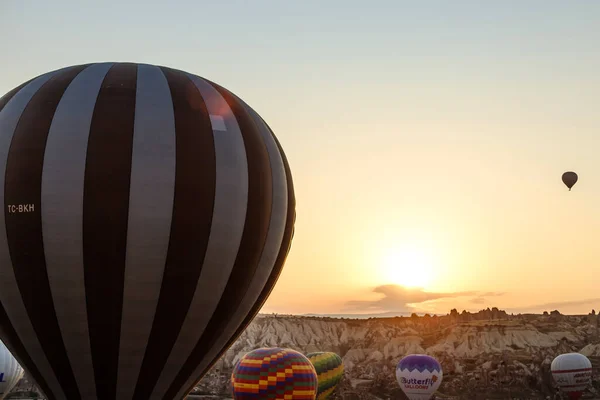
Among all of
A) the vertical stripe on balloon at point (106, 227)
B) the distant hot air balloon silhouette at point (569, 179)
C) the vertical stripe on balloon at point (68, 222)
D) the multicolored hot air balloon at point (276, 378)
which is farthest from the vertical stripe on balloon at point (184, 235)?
the distant hot air balloon silhouette at point (569, 179)

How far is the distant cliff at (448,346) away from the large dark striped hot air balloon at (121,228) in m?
50.9

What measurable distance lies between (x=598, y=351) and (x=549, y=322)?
29355 millimetres

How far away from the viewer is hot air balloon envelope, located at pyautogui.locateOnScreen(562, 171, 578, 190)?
1977 inches

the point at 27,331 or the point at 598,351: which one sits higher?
the point at 27,331

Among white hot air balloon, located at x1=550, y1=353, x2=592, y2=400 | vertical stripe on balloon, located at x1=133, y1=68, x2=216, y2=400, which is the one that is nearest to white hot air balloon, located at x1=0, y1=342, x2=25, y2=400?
vertical stripe on balloon, located at x1=133, y1=68, x2=216, y2=400

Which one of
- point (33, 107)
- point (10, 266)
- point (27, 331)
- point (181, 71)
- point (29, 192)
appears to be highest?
point (181, 71)

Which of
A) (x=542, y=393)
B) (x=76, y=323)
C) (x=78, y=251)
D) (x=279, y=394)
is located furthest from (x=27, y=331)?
(x=542, y=393)

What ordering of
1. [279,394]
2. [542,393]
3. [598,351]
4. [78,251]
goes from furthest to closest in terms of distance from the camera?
1. [598,351]
2. [542,393]
3. [279,394]
4. [78,251]

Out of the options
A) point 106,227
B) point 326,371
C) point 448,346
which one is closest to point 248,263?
point 106,227

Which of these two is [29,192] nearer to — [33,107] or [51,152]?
[51,152]

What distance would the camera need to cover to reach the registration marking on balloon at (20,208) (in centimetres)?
1599

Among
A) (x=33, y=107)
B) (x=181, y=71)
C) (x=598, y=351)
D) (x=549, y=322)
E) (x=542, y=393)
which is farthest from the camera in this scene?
(x=549, y=322)

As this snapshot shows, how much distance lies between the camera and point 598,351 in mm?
102562

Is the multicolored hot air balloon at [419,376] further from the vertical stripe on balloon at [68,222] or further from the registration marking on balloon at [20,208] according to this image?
the registration marking on balloon at [20,208]
